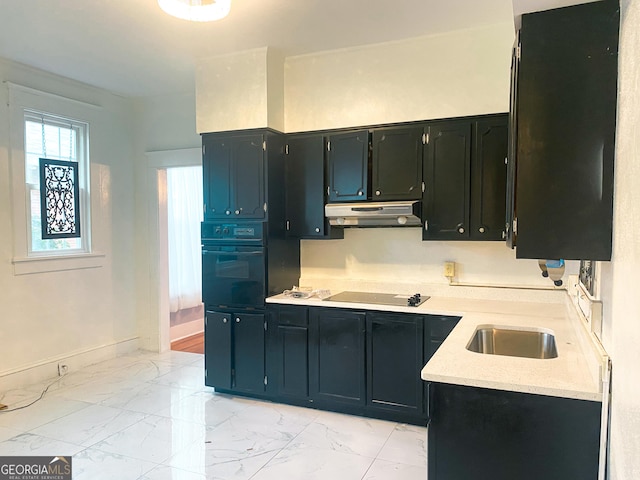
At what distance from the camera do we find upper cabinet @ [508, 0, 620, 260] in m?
1.59

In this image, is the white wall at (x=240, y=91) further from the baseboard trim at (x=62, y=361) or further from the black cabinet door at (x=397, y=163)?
the baseboard trim at (x=62, y=361)

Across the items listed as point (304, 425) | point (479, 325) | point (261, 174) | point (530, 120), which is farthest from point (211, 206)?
point (530, 120)

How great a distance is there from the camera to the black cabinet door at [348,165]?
11.8 feet

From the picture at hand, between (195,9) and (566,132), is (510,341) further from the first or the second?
(195,9)

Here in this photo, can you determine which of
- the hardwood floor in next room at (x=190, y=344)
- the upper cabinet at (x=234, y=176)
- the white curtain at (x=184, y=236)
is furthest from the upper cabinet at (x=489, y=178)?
the white curtain at (x=184, y=236)

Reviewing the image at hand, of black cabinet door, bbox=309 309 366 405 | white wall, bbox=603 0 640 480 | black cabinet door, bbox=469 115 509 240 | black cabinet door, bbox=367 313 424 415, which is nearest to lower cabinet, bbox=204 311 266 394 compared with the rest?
black cabinet door, bbox=309 309 366 405

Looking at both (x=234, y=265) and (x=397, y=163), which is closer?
(x=397, y=163)

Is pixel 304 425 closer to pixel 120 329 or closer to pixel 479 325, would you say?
pixel 479 325

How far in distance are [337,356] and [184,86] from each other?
311 cm

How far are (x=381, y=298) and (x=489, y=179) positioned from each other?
1.20 meters

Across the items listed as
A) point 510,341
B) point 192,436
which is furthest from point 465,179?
point 192,436

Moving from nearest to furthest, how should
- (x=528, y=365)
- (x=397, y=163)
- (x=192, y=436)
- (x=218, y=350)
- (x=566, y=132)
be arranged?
1. (x=566, y=132)
2. (x=528, y=365)
3. (x=192, y=436)
4. (x=397, y=163)
5. (x=218, y=350)

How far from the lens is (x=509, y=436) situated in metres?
1.72

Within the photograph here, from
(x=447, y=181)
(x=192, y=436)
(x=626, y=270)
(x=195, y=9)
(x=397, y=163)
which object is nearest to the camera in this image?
(x=626, y=270)
